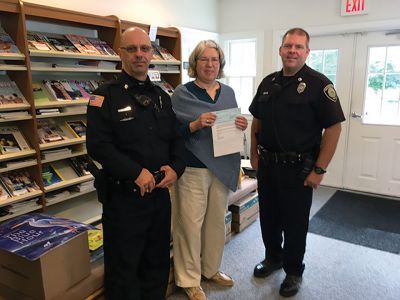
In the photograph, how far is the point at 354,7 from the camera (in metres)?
3.75

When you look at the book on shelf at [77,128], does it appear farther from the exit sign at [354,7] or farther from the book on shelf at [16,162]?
the exit sign at [354,7]

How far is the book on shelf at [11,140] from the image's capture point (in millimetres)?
2215

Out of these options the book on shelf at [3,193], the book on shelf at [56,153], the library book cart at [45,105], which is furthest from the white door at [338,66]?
the book on shelf at [3,193]

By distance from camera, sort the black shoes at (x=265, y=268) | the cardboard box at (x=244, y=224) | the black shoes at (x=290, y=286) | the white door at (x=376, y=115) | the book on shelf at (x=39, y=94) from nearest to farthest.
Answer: the black shoes at (x=290, y=286)
the black shoes at (x=265, y=268)
the book on shelf at (x=39, y=94)
the cardboard box at (x=244, y=224)
the white door at (x=376, y=115)

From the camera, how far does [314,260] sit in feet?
8.30

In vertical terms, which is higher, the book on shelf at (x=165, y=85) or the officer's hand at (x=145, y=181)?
the book on shelf at (x=165, y=85)

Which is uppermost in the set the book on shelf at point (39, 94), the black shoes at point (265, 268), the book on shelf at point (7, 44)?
the book on shelf at point (7, 44)

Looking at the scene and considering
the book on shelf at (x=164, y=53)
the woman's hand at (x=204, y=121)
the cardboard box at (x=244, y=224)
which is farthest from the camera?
the book on shelf at (x=164, y=53)

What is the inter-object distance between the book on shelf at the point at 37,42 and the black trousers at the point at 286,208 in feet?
5.72

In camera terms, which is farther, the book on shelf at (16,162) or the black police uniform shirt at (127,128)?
the book on shelf at (16,162)

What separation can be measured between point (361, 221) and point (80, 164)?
2.65 metres

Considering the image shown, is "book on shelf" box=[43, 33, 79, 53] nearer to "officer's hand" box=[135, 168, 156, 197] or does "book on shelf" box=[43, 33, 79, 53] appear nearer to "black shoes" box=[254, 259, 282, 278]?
"officer's hand" box=[135, 168, 156, 197]

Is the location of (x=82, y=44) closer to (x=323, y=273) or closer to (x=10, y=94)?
(x=10, y=94)

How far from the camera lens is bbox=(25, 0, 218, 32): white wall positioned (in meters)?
2.99
